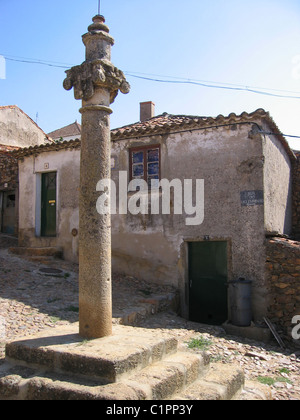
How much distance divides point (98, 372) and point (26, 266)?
23.0ft

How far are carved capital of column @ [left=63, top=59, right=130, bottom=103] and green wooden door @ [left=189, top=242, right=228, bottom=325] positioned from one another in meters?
5.80

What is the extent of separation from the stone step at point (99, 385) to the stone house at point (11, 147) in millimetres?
11037

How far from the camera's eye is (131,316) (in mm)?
7414

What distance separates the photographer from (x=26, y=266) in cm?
983

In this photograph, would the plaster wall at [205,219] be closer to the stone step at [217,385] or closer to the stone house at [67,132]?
the stone step at [217,385]

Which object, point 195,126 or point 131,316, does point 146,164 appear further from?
point 131,316

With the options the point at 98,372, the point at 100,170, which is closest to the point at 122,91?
the point at 100,170

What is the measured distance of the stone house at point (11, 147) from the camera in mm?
14492

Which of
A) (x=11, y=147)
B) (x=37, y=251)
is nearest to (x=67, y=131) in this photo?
(x=11, y=147)

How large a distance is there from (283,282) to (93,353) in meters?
5.83

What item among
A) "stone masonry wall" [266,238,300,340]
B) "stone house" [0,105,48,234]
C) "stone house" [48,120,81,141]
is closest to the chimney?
"stone house" [0,105,48,234]

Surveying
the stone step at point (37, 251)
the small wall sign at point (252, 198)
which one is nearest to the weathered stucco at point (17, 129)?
the stone step at point (37, 251)
